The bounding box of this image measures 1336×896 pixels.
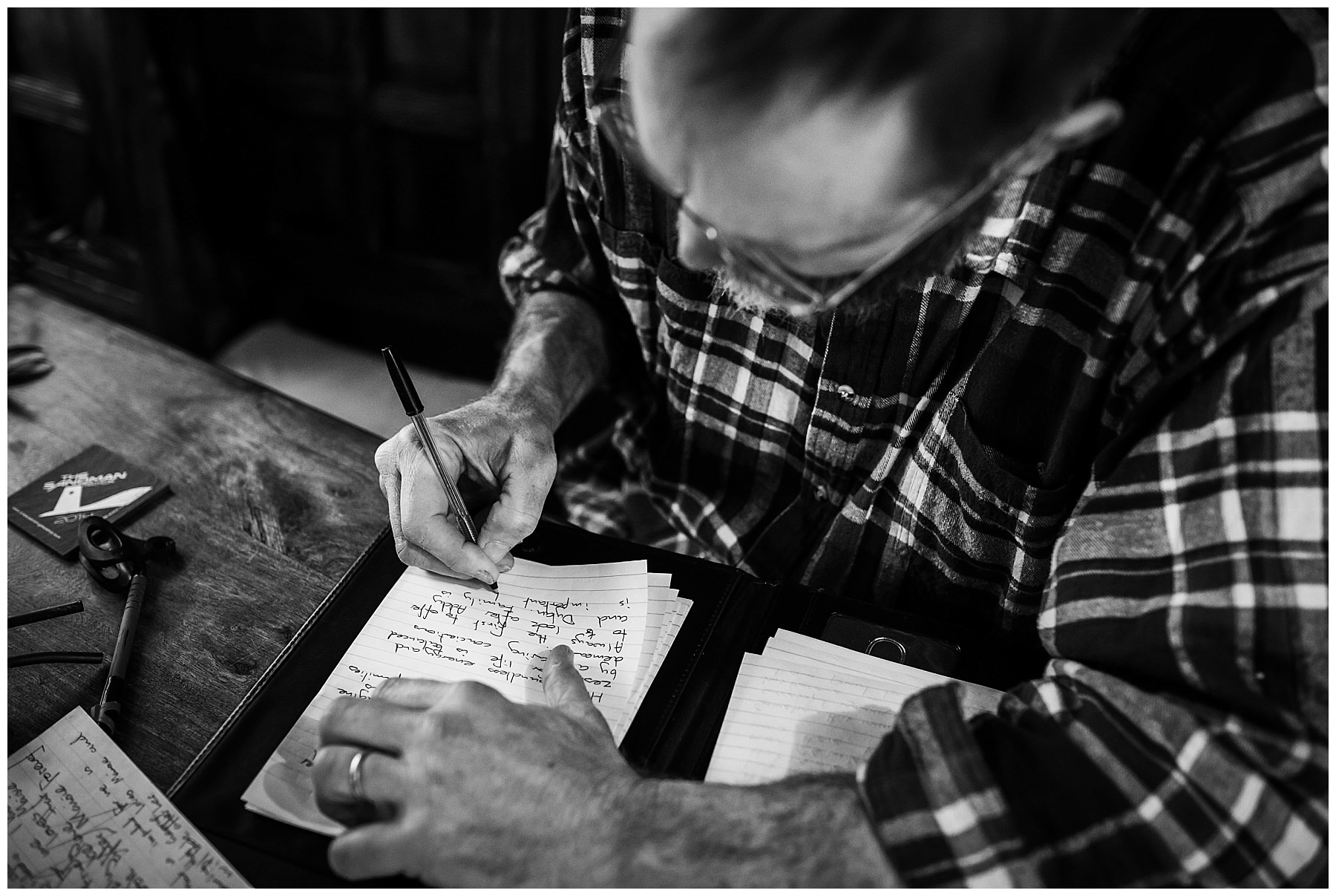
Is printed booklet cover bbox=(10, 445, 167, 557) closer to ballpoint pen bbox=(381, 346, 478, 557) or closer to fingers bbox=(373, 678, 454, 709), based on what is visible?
ballpoint pen bbox=(381, 346, 478, 557)

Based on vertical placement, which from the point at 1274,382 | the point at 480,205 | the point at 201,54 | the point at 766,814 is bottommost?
the point at 766,814

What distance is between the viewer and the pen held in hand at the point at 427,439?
1048 mm

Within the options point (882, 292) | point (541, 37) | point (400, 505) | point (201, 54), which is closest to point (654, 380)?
point (400, 505)

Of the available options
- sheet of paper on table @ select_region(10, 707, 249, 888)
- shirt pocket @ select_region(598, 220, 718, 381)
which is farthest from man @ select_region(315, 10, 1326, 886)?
shirt pocket @ select_region(598, 220, 718, 381)

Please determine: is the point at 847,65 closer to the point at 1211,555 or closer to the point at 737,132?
the point at 737,132

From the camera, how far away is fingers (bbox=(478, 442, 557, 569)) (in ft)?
3.51

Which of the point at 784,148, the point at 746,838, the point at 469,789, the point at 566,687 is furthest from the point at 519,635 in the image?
the point at 784,148

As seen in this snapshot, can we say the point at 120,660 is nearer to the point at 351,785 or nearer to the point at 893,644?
the point at 351,785

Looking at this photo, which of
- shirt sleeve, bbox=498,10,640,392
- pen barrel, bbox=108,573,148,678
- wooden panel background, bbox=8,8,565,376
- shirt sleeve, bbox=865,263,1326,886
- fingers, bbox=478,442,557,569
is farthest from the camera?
wooden panel background, bbox=8,8,565,376

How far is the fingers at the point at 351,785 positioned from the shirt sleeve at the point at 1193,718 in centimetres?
42

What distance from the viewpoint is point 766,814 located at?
0.79 metres

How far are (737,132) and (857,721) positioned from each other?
1.91 ft

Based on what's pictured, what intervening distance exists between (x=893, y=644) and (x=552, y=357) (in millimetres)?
652

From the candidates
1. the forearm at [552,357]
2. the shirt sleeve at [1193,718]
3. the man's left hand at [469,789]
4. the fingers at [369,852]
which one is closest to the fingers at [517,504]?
the forearm at [552,357]
